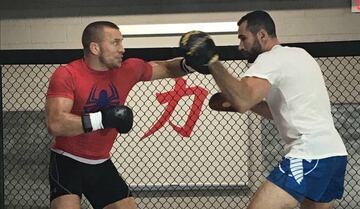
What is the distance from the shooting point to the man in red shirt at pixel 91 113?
275 cm

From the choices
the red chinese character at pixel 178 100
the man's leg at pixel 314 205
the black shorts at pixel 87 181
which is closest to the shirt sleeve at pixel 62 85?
the black shorts at pixel 87 181

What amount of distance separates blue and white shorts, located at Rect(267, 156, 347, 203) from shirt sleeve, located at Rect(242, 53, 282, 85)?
37 cm

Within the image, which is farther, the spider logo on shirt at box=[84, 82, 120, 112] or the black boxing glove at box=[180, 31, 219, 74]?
the spider logo on shirt at box=[84, 82, 120, 112]

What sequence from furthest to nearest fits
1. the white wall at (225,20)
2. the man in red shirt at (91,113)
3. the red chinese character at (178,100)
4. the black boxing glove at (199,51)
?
the white wall at (225,20) → the red chinese character at (178,100) → the man in red shirt at (91,113) → the black boxing glove at (199,51)

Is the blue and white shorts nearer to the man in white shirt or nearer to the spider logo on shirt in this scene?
the man in white shirt

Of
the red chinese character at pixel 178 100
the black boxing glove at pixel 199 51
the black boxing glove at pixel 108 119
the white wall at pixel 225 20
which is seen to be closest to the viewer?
the black boxing glove at pixel 199 51

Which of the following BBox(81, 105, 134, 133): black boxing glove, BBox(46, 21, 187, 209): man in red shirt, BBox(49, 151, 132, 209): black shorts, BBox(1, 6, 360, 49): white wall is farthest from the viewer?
BBox(1, 6, 360, 49): white wall

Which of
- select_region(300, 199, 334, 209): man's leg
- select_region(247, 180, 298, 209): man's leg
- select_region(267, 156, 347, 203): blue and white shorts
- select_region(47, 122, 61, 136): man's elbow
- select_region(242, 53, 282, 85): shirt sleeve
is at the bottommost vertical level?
select_region(300, 199, 334, 209): man's leg

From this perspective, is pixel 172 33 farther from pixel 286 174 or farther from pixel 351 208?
pixel 286 174

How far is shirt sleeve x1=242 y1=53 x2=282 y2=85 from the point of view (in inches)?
98.5

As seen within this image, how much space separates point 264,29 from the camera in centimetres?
271

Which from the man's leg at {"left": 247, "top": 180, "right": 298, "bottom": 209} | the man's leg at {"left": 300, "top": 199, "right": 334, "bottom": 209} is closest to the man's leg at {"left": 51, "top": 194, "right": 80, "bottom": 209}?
the man's leg at {"left": 247, "top": 180, "right": 298, "bottom": 209}

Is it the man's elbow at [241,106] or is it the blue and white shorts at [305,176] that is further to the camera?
the blue and white shorts at [305,176]

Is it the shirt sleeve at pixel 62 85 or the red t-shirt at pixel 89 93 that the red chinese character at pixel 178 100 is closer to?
the red t-shirt at pixel 89 93
